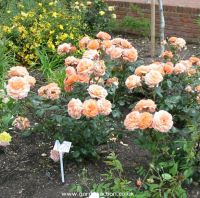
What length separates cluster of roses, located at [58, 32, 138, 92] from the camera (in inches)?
124

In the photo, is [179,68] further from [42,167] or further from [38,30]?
[38,30]

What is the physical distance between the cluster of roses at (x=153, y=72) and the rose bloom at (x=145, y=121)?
1.36 feet

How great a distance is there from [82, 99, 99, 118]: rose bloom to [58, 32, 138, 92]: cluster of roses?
313 millimetres

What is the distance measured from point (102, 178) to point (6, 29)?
348 centimetres

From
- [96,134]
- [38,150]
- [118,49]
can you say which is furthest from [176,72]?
[38,150]

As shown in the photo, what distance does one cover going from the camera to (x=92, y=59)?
3395mm

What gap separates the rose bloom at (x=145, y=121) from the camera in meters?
2.79

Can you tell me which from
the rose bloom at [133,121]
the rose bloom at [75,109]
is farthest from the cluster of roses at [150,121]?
the rose bloom at [75,109]

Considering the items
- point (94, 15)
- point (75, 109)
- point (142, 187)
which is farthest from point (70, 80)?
point (94, 15)

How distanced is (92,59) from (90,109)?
0.63 metres

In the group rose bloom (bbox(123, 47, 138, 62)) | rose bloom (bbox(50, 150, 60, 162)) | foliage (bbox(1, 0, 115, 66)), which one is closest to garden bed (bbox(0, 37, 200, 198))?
rose bloom (bbox(50, 150, 60, 162))

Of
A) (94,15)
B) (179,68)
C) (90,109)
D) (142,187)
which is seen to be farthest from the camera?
(94,15)

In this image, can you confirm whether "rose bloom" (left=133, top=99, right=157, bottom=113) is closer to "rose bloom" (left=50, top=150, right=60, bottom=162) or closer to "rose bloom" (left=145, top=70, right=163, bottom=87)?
"rose bloom" (left=145, top=70, right=163, bottom=87)

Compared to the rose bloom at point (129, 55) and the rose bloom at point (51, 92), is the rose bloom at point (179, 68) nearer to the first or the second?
the rose bloom at point (129, 55)
